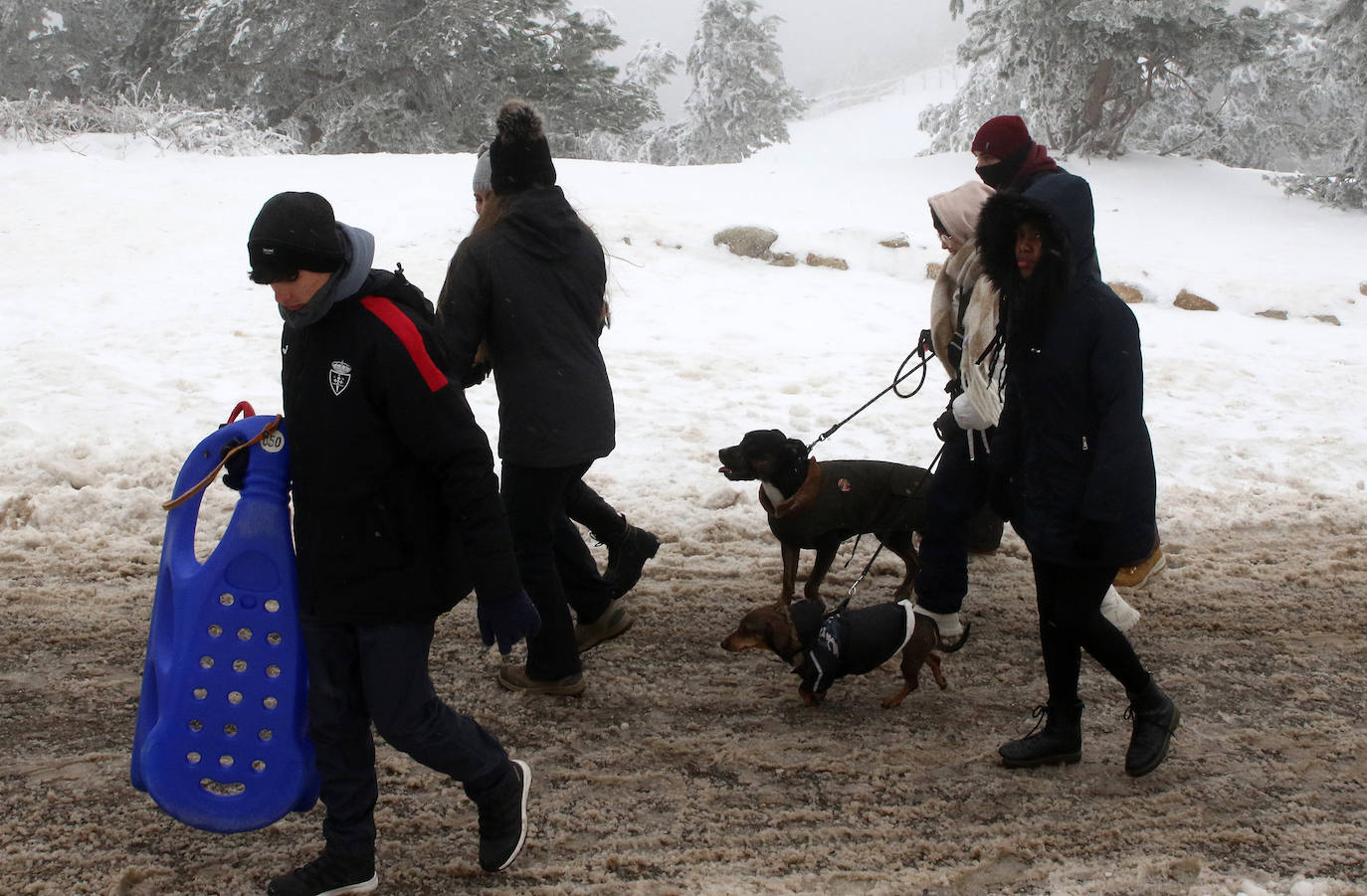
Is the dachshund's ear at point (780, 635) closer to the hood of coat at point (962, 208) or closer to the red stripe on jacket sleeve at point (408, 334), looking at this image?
the hood of coat at point (962, 208)

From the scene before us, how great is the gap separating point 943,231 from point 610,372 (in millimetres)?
4399

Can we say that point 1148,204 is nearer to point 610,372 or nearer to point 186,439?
point 610,372

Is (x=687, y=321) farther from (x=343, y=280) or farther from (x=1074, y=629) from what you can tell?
(x=343, y=280)

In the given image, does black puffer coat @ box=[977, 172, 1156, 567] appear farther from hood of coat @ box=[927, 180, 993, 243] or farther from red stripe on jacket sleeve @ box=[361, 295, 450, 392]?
red stripe on jacket sleeve @ box=[361, 295, 450, 392]

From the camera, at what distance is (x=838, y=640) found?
3.79m

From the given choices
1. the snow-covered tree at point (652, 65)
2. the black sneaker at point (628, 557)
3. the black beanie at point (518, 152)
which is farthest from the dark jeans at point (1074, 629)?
the snow-covered tree at point (652, 65)

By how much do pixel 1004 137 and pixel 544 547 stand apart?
232 centimetres

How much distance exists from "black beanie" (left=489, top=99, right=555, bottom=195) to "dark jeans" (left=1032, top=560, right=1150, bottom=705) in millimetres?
2087

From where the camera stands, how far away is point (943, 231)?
13.1 ft

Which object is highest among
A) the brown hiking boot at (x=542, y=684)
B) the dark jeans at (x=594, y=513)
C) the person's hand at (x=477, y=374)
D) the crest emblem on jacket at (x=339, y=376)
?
the crest emblem on jacket at (x=339, y=376)

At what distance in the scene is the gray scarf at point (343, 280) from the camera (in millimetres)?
2418

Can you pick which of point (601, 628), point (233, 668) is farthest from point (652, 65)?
point (233, 668)

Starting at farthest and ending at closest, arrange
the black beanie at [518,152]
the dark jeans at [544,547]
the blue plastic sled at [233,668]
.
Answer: the dark jeans at [544,547] → the black beanie at [518,152] → the blue plastic sled at [233,668]

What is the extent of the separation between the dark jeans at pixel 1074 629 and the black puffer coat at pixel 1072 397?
0.27 feet
